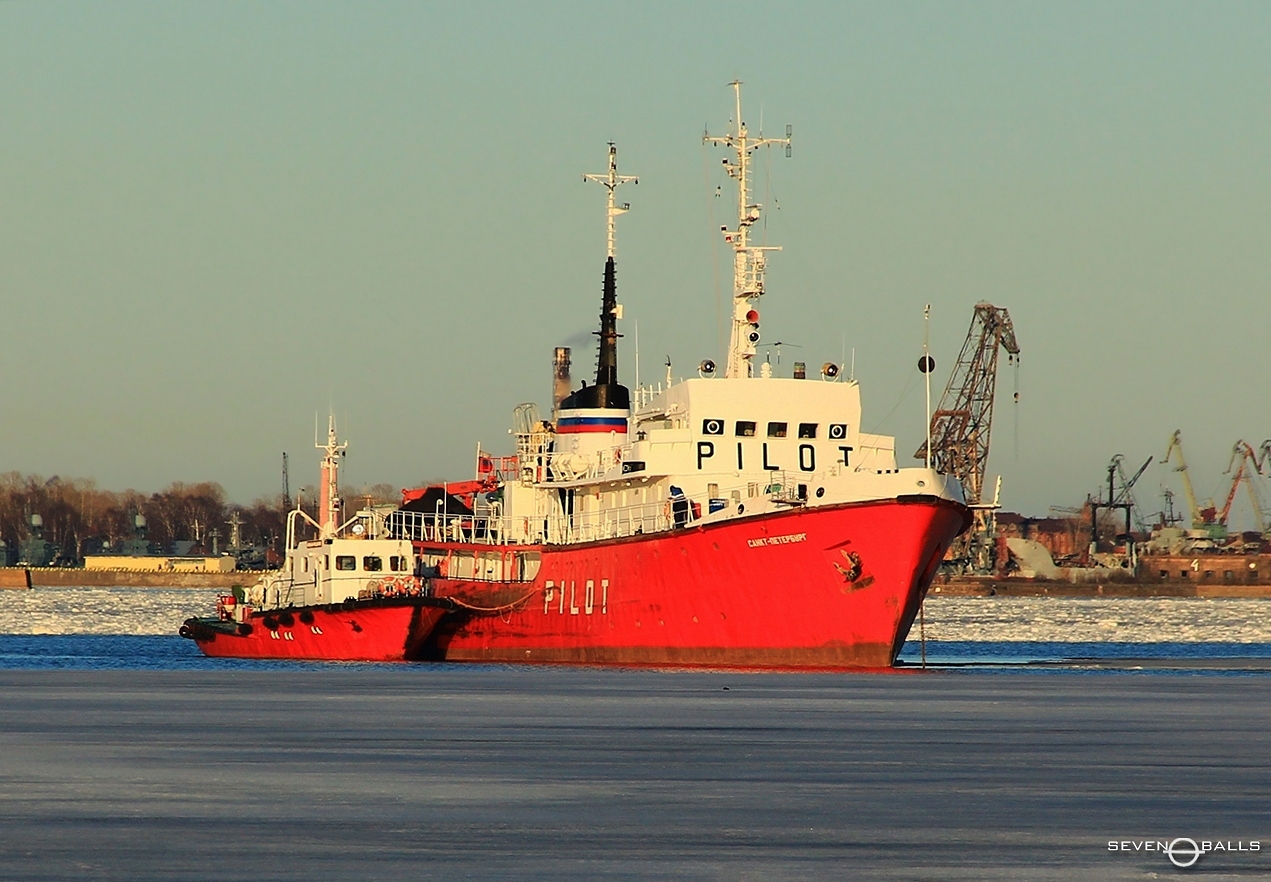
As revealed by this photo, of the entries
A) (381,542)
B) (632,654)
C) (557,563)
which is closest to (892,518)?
(632,654)

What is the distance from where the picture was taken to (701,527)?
55156 mm

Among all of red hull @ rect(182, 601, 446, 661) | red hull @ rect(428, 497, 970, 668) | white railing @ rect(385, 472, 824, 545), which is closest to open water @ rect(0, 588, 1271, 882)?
red hull @ rect(428, 497, 970, 668)

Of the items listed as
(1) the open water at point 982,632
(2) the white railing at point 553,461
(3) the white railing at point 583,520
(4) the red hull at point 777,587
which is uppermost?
(2) the white railing at point 553,461

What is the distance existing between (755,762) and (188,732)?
396 inches

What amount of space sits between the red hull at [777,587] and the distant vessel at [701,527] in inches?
2.2

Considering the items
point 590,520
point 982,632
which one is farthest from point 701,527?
point 982,632

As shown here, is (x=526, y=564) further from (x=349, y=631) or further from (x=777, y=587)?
(x=777, y=587)

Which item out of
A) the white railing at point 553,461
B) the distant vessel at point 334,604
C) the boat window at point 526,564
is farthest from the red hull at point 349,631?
the white railing at point 553,461

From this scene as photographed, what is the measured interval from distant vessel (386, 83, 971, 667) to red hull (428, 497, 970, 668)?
0.06 metres

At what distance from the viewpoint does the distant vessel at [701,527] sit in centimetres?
5269

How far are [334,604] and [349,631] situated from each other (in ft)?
4.47

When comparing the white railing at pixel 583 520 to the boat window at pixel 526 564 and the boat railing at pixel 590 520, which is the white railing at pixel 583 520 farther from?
the boat window at pixel 526 564

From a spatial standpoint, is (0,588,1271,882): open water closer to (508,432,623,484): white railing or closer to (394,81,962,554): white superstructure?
(394,81,962,554): white superstructure

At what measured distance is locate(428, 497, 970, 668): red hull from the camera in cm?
5225
